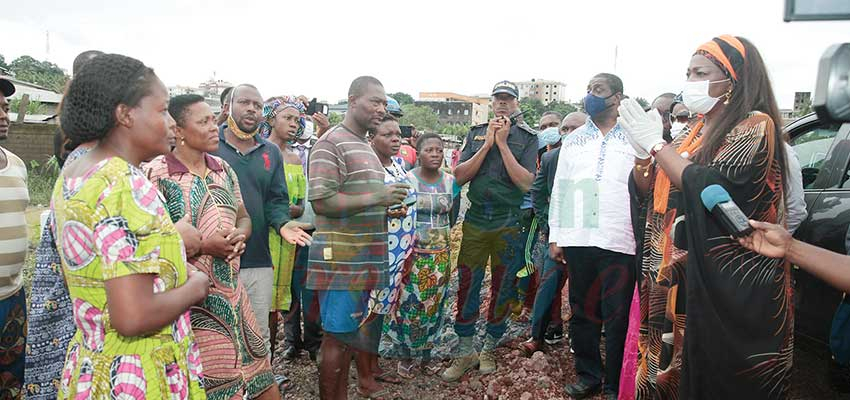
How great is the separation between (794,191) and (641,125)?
0.82 metres

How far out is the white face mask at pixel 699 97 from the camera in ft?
8.14

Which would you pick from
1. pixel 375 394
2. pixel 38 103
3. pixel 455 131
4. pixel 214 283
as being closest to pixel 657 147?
pixel 214 283

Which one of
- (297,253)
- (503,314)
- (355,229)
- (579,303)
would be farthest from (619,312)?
(297,253)

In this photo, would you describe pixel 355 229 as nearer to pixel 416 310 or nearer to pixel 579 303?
pixel 416 310

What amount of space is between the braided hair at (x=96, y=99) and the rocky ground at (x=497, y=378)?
8.93 feet

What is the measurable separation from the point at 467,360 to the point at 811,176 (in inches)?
105

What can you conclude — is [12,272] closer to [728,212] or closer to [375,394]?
[375,394]

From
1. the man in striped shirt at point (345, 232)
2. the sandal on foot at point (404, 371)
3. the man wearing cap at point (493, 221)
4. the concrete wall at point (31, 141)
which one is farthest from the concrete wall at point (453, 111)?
the man in striped shirt at point (345, 232)

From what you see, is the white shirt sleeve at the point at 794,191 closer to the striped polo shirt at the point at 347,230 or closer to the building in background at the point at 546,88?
the striped polo shirt at the point at 347,230

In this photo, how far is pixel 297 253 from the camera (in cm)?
454

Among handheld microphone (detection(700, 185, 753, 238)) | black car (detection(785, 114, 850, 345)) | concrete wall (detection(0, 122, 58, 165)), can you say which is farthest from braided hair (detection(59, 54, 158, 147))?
concrete wall (detection(0, 122, 58, 165))

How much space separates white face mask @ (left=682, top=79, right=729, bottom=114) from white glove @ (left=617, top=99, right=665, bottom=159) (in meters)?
0.17

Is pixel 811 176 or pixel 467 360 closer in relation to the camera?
pixel 811 176

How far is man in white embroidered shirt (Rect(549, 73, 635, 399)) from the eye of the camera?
3.48m
